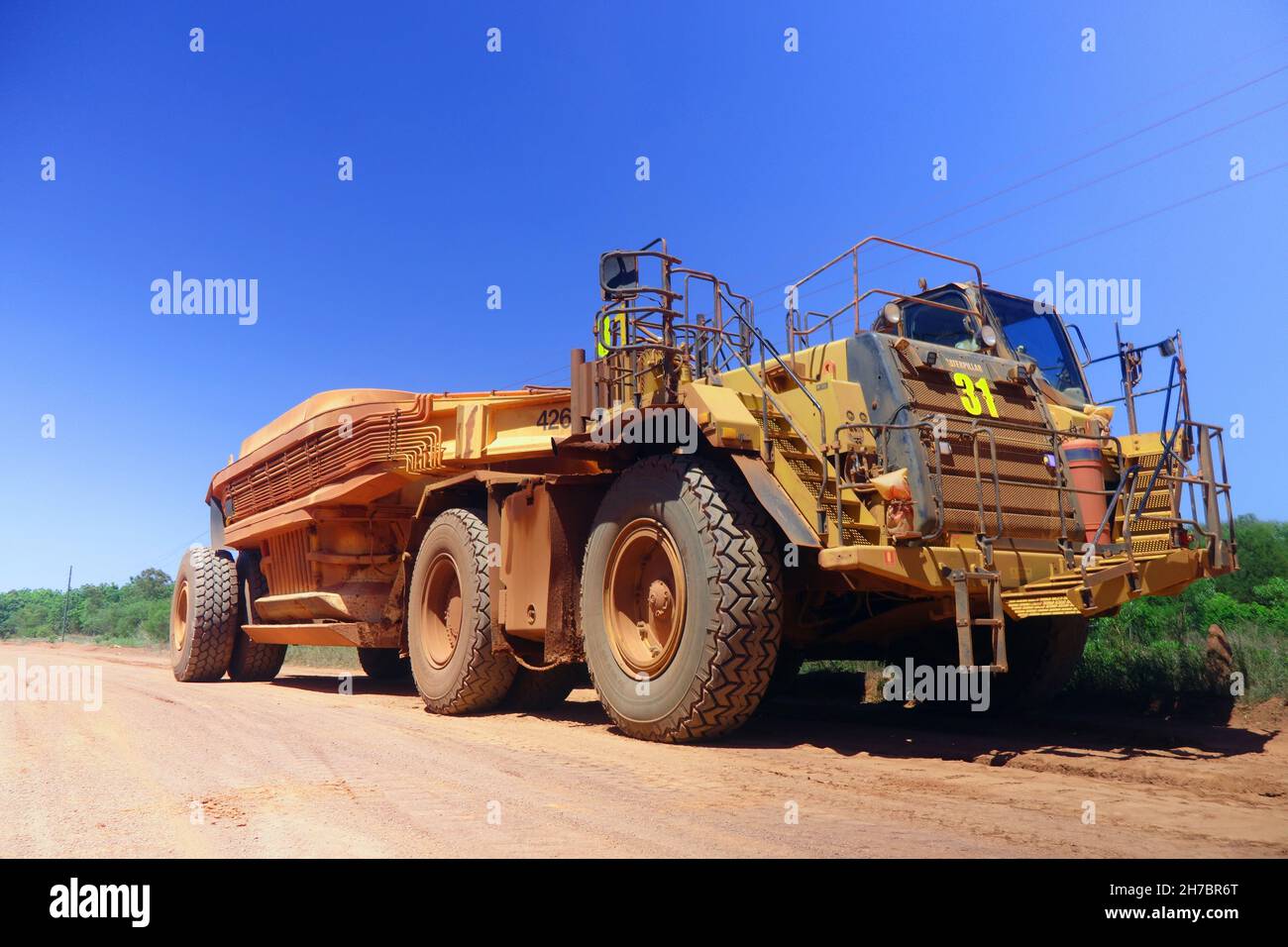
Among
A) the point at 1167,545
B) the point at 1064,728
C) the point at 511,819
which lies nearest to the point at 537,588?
the point at 511,819


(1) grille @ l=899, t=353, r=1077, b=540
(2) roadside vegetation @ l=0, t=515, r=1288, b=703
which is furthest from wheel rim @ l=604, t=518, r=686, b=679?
(2) roadside vegetation @ l=0, t=515, r=1288, b=703

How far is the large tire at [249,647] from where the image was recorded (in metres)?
14.1

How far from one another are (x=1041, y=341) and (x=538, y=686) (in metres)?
5.39

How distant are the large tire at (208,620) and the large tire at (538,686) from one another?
7073 mm

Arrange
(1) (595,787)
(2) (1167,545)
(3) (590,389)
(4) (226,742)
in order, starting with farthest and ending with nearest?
(3) (590,389), (2) (1167,545), (4) (226,742), (1) (595,787)

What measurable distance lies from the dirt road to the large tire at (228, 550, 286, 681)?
6193mm

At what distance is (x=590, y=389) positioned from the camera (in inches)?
295

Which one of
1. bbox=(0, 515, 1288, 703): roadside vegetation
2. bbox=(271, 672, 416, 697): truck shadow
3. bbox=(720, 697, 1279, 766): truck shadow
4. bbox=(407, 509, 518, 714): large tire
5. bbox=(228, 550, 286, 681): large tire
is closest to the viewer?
bbox=(720, 697, 1279, 766): truck shadow

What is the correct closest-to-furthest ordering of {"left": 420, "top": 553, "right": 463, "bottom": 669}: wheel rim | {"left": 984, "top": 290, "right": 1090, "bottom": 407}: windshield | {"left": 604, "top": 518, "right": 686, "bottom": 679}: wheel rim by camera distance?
{"left": 604, "top": 518, "right": 686, "bottom": 679}: wheel rim
{"left": 984, "top": 290, "right": 1090, "bottom": 407}: windshield
{"left": 420, "top": 553, "right": 463, "bottom": 669}: wheel rim

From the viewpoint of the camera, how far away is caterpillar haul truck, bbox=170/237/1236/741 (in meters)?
6.02

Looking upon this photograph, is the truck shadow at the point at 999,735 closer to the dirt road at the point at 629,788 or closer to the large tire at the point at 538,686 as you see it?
the dirt road at the point at 629,788

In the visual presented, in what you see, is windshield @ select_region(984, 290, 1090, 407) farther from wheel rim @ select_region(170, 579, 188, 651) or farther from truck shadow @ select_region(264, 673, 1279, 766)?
wheel rim @ select_region(170, 579, 188, 651)
